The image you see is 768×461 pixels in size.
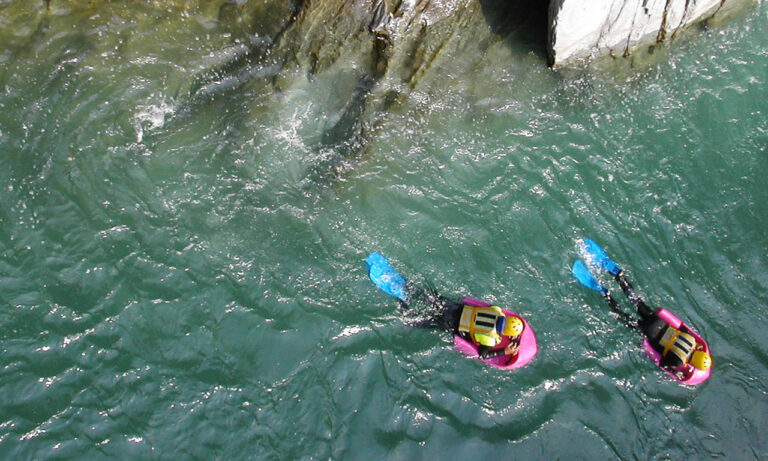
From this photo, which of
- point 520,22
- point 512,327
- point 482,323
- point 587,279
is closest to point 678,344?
point 587,279

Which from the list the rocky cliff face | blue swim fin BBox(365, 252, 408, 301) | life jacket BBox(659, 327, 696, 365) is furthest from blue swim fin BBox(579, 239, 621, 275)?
the rocky cliff face

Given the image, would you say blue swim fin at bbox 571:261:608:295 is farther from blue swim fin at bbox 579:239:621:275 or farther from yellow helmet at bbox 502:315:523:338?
yellow helmet at bbox 502:315:523:338

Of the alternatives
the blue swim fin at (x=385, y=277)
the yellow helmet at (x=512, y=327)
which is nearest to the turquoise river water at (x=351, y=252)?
the blue swim fin at (x=385, y=277)

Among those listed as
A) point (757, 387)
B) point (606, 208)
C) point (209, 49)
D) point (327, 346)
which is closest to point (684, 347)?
point (757, 387)

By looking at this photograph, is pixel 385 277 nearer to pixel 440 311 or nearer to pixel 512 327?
pixel 440 311

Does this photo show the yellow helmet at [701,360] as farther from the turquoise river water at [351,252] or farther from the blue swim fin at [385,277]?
the blue swim fin at [385,277]

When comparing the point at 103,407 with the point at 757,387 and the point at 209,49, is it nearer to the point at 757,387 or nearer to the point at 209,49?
the point at 209,49
